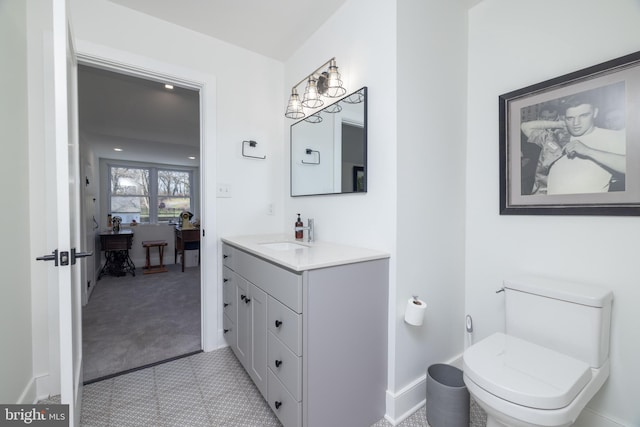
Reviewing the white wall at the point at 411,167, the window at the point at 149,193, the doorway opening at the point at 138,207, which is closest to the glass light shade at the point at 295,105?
the white wall at the point at 411,167

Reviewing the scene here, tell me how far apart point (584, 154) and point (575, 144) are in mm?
67

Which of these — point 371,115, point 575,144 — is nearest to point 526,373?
point 575,144

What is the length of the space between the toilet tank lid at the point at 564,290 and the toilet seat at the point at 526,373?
0.26 m

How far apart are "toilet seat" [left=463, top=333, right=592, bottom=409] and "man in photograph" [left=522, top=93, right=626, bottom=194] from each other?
2.74 ft

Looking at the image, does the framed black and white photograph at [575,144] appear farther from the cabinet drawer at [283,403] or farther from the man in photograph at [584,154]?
the cabinet drawer at [283,403]

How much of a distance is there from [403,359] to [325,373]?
53 cm

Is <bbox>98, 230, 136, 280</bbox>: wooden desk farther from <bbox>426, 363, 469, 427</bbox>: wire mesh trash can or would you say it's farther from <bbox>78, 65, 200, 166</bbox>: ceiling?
<bbox>426, 363, 469, 427</bbox>: wire mesh trash can

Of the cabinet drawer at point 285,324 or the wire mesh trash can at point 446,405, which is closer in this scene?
the cabinet drawer at point 285,324

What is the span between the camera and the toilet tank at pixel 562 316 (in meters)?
1.19

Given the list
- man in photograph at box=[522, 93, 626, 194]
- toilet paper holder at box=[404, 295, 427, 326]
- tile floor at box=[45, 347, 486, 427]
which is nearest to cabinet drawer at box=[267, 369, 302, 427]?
tile floor at box=[45, 347, 486, 427]

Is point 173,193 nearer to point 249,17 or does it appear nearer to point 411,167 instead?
point 249,17

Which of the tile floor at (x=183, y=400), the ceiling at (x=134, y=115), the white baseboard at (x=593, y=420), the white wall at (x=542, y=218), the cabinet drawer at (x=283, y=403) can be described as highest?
the ceiling at (x=134, y=115)

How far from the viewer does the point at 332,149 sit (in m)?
1.92

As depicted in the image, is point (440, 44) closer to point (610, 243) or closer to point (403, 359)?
point (610, 243)
